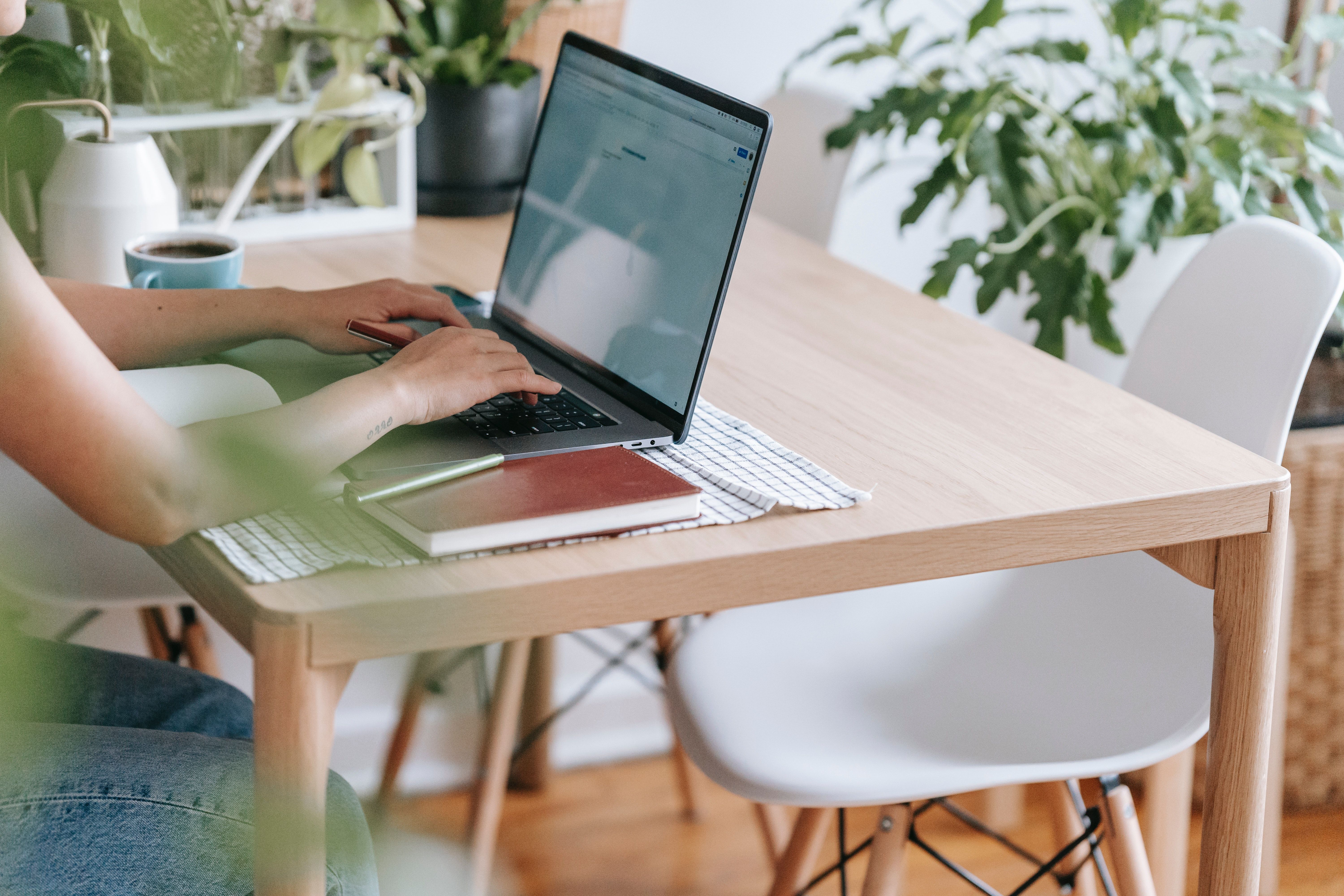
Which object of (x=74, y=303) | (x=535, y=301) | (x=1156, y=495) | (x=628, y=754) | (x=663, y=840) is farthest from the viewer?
(x=628, y=754)

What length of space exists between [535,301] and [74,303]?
358 millimetres

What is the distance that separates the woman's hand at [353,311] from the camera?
1032mm

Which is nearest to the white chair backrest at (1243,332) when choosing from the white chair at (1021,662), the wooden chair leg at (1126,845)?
the white chair at (1021,662)

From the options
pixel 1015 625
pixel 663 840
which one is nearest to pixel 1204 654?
pixel 1015 625

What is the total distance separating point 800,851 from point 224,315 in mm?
719

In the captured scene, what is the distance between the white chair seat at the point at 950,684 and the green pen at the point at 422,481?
1.26 ft

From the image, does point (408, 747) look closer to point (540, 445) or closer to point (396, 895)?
point (540, 445)

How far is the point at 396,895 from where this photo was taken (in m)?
0.22

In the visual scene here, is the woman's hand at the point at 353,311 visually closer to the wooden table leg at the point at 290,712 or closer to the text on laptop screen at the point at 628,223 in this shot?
the text on laptop screen at the point at 628,223

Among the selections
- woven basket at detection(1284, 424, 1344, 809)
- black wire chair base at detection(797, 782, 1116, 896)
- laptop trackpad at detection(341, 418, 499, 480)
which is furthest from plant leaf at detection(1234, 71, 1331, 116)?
laptop trackpad at detection(341, 418, 499, 480)

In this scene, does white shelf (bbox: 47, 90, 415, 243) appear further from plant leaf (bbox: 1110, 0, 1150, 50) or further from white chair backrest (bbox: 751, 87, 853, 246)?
plant leaf (bbox: 1110, 0, 1150, 50)

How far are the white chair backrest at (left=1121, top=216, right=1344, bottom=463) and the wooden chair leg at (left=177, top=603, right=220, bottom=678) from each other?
3.55 feet

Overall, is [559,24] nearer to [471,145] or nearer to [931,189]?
[471,145]

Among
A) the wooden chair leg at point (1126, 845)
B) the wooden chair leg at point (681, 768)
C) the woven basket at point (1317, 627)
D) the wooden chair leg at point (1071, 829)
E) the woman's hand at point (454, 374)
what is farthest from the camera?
the wooden chair leg at point (681, 768)
